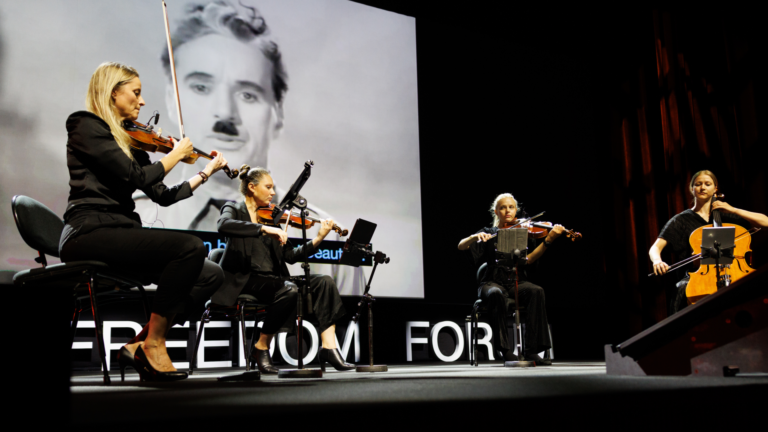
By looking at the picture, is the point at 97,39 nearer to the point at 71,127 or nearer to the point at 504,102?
the point at 71,127

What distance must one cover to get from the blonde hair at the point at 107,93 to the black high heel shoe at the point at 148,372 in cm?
66

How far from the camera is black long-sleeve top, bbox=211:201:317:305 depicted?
9.89 feet

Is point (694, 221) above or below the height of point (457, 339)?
above

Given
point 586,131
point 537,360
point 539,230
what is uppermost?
point 586,131

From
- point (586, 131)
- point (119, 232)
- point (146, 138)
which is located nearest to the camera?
point (119, 232)

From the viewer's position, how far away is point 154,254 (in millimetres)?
1939

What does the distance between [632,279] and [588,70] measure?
7.89ft

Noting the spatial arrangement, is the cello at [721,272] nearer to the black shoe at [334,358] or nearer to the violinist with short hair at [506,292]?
the violinist with short hair at [506,292]

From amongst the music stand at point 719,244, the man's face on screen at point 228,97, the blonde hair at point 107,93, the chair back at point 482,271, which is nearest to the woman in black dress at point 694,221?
the music stand at point 719,244

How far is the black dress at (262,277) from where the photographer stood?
9.93 feet

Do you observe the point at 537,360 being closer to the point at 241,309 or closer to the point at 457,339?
the point at 457,339

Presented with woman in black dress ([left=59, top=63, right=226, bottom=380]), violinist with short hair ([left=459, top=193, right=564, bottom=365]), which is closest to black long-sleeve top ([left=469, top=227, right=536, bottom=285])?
violinist with short hair ([left=459, top=193, right=564, bottom=365])

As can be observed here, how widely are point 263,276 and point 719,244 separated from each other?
8.00 feet

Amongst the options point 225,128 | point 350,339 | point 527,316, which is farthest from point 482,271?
point 225,128
